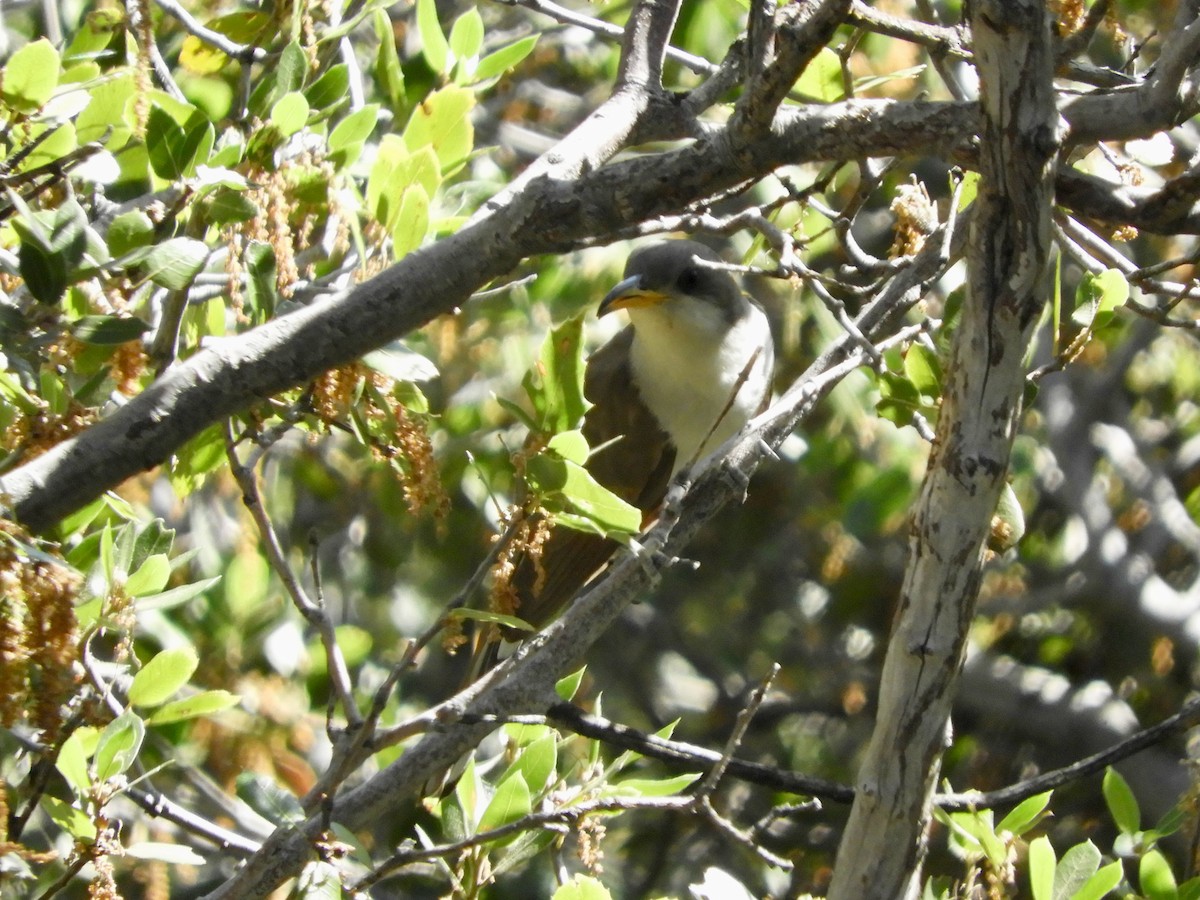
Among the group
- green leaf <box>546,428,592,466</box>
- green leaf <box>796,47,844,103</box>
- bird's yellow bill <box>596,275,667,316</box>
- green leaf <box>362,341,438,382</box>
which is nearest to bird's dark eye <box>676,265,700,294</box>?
bird's yellow bill <box>596,275,667,316</box>

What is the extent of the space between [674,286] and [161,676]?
279 cm

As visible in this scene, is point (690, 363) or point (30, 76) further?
point (690, 363)

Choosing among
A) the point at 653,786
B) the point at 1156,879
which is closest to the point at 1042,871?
the point at 1156,879

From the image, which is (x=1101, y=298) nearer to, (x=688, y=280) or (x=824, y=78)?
(x=824, y=78)

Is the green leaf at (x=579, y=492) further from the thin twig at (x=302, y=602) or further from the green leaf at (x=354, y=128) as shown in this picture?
the green leaf at (x=354, y=128)

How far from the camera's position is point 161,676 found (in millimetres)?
2791

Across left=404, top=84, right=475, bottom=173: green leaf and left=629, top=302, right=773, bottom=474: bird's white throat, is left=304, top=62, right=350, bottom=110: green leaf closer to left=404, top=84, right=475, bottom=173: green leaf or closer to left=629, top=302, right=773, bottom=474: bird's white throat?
left=404, top=84, right=475, bottom=173: green leaf

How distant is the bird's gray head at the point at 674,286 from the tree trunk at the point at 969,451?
2666 mm

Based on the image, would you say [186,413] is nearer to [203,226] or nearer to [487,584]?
[203,226]

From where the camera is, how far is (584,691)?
6137mm

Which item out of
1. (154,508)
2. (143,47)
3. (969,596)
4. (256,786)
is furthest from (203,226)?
(154,508)

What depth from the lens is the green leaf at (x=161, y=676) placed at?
2783 millimetres

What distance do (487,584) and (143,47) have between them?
372 cm

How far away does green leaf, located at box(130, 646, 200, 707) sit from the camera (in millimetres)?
2783
